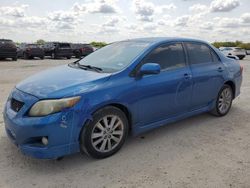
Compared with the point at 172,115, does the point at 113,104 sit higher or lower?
higher

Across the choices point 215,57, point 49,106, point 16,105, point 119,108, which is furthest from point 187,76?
point 16,105

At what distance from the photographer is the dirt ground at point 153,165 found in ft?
9.87

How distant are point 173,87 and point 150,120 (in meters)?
0.64

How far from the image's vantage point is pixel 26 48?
74.4 ft

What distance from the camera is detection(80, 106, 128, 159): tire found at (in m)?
3.33

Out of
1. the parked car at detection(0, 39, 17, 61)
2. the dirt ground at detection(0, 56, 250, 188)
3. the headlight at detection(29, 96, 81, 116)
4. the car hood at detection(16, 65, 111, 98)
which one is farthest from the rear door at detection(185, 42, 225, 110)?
the parked car at detection(0, 39, 17, 61)

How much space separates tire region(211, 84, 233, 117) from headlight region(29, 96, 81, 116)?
3229 mm

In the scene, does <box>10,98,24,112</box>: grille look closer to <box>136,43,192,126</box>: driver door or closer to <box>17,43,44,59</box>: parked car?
<box>136,43,192,126</box>: driver door

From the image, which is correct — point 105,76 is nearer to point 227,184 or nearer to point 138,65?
point 138,65

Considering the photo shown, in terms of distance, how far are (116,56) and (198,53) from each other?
5.20 ft

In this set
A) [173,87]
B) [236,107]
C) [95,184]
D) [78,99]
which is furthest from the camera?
[236,107]

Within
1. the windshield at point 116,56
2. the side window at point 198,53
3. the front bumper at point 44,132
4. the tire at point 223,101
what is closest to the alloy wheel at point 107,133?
the front bumper at point 44,132

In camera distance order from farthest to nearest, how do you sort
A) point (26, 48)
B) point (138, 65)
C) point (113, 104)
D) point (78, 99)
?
point (26, 48), point (138, 65), point (113, 104), point (78, 99)

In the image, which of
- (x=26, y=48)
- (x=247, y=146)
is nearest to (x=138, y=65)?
(x=247, y=146)
